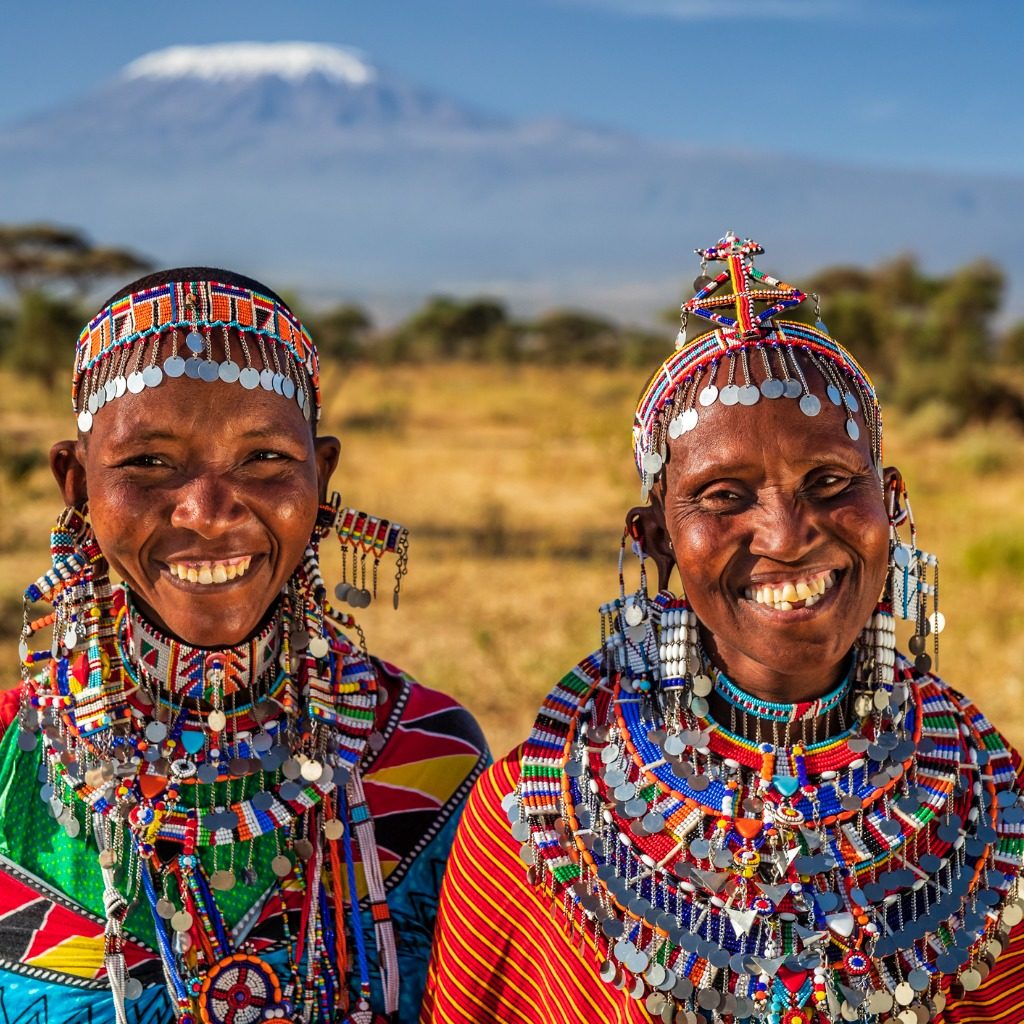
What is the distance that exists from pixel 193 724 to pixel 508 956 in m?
0.82

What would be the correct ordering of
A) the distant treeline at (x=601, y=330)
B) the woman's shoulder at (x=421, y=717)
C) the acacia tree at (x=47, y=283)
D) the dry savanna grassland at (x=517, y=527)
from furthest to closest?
the acacia tree at (x=47, y=283)
the distant treeline at (x=601, y=330)
the dry savanna grassland at (x=517, y=527)
the woman's shoulder at (x=421, y=717)

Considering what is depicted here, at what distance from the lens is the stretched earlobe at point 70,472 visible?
2809 millimetres

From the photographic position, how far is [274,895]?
2.82 m

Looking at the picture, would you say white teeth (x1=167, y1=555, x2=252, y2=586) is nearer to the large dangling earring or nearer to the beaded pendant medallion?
the large dangling earring

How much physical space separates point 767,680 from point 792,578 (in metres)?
0.23

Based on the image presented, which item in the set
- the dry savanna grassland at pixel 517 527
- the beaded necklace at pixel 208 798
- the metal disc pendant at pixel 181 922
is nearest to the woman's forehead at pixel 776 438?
the beaded necklace at pixel 208 798

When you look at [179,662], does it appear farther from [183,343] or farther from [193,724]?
[183,343]

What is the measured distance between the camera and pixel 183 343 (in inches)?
105

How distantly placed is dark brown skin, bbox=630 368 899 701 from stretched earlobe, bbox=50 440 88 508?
50.7 inches

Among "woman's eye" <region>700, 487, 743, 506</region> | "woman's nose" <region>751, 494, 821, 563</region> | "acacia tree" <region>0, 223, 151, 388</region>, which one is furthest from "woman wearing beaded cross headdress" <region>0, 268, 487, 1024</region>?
"acacia tree" <region>0, 223, 151, 388</region>

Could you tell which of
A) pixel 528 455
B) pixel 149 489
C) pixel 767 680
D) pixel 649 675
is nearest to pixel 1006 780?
pixel 767 680

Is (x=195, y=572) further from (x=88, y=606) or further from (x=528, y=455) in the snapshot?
(x=528, y=455)

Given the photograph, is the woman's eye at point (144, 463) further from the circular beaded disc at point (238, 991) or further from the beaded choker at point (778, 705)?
the beaded choker at point (778, 705)

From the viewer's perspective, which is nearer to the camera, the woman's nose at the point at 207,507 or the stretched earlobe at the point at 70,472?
the woman's nose at the point at 207,507
